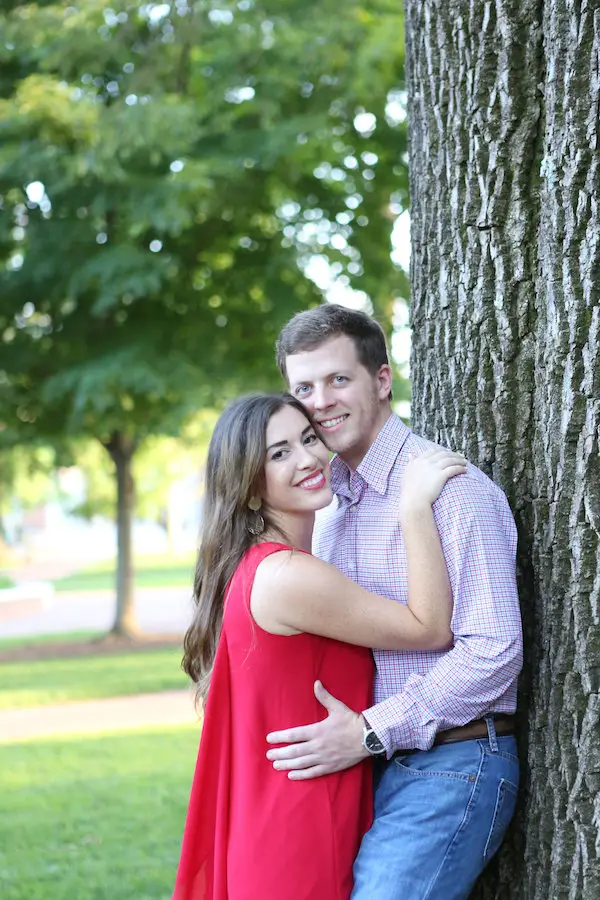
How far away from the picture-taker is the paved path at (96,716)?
1052cm

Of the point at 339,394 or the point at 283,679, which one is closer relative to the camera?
the point at 283,679

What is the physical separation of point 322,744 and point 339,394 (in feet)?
3.27

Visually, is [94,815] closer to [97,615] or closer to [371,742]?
[371,742]

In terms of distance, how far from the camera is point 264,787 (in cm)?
281

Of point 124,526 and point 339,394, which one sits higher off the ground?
point 339,394

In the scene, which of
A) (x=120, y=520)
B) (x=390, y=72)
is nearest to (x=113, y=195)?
(x=390, y=72)

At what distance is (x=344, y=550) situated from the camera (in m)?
3.17

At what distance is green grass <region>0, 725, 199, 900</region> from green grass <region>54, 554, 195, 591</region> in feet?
62.0

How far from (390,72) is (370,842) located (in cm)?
1032

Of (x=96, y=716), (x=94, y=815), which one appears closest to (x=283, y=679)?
(x=94, y=815)

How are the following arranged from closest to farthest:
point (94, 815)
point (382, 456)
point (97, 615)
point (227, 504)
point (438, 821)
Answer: point (438, 821) → point (227, 504) → point (382, 456) → point (94, 815) → point (97, 615)

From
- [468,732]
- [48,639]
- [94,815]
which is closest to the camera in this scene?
[468,732]

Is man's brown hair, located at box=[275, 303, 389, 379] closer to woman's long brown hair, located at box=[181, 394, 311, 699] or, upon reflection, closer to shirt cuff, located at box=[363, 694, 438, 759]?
woman's long brown hair, located at box=[181, 394, 311, 699]

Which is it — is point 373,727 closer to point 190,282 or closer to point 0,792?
point 0,792
